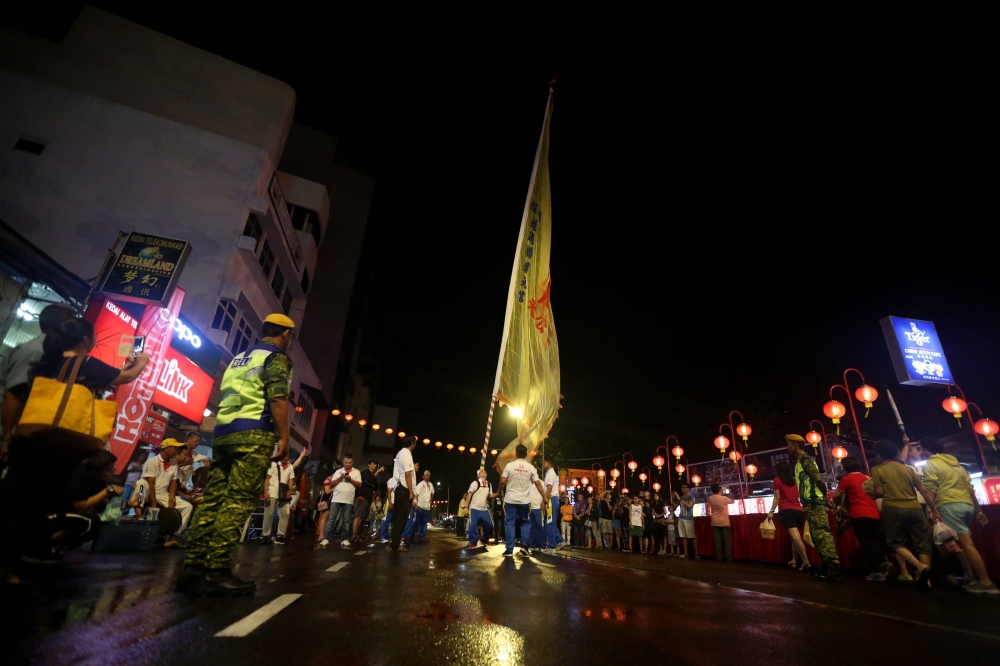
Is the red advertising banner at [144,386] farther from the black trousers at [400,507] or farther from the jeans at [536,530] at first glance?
the jeans at [536,530]

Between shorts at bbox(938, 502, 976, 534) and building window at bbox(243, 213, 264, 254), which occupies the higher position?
building window at bbox(243, 213, 264, 254)

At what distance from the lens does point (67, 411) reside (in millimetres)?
3432

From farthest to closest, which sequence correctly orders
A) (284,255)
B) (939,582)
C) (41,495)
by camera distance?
(284,255) → (939,582) → (41,495)

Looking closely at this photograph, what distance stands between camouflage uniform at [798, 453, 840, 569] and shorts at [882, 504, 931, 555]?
0.68m

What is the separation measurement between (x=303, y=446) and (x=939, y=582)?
28924mm

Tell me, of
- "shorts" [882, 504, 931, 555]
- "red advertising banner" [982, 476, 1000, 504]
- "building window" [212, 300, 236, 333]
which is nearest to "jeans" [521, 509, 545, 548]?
"shorts" [882, 504, 931, 555]

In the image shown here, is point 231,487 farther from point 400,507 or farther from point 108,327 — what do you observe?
point 108,327

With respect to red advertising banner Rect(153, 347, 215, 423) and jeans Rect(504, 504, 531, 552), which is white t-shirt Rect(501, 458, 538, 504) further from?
red advertising banner Rect(153, 347, 215, 423)

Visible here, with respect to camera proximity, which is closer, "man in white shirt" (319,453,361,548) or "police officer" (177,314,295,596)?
"police officer" (177,314,295,596)

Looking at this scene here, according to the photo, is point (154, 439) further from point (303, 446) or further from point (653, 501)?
point (303, 446)

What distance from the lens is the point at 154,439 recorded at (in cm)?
1185

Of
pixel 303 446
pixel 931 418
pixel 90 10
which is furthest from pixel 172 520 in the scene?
pixel 931 418

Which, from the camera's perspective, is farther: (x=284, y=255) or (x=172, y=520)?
(x=284, y=255)

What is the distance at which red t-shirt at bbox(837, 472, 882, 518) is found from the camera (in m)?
7.00
